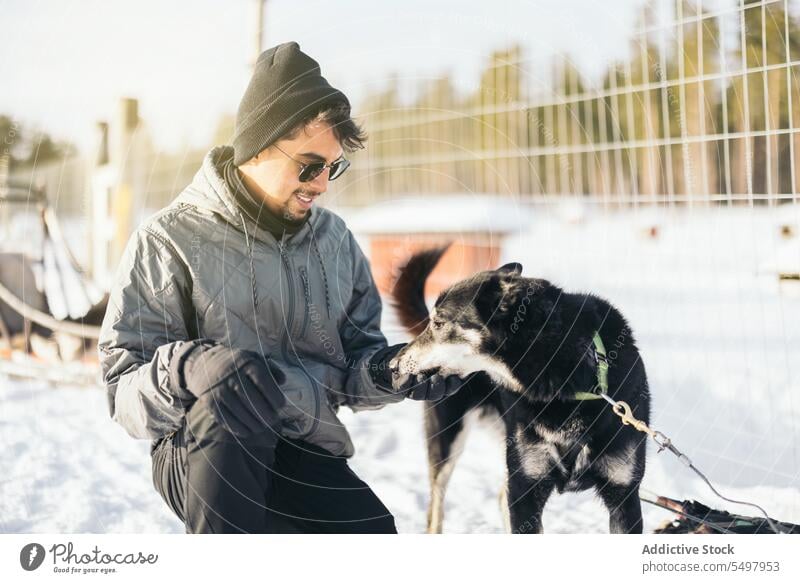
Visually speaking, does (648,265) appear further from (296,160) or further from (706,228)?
(296,160)

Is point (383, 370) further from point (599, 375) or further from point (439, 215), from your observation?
point (439, 215)

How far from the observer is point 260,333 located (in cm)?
170

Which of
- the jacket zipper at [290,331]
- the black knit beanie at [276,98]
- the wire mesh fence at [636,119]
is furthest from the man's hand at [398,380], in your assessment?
the wire mesh fence at [636,119]

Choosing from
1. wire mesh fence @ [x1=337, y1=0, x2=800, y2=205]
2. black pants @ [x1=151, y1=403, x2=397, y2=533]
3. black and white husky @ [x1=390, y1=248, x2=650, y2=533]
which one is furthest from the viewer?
wire mesh fence @ [x1=337, y1=0, x2=800, y2=205]

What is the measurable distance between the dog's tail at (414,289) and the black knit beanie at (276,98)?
70 centimetres

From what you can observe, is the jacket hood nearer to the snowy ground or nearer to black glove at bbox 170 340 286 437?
black glove at bbox 170 340 286 437

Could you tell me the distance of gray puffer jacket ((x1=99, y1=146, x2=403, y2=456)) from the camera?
4.98ft

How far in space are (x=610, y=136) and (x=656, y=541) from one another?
1.97m

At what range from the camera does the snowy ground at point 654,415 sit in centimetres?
204

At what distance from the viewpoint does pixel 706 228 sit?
2783 mm

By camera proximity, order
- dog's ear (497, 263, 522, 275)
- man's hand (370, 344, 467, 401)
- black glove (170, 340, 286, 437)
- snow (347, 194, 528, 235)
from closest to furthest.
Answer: black glove (170, 340, 286, 437), man's hand (370, 344, 467, 401), dog's ear (497, 263, 522, 275), snow (347, 194, 528, 235)

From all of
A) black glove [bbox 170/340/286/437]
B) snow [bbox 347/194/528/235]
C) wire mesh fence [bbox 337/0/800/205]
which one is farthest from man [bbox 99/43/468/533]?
snow [bbox 347/194/528/235]

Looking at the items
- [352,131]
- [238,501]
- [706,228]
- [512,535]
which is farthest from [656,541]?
[706,228]

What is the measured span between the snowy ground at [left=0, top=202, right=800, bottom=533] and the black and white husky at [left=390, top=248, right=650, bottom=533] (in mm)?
183
